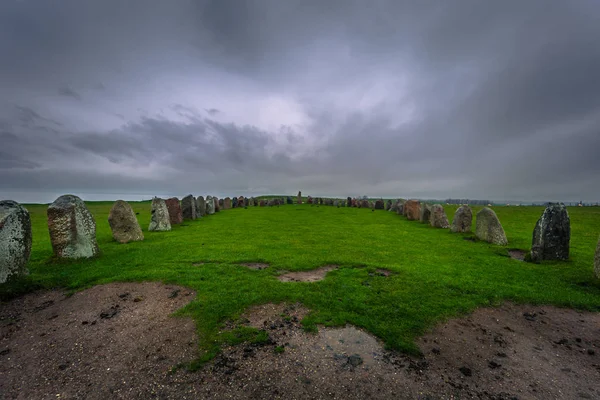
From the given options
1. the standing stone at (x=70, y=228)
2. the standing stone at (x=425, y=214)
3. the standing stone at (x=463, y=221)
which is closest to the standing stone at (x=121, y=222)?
the standing stone at (x=70, y=228)

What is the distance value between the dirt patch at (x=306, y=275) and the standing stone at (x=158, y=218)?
1227cm

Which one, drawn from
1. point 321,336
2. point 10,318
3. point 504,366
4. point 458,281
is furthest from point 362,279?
point 10,318

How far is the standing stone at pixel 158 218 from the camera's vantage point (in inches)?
693

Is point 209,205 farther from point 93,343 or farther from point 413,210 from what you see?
point 93,343

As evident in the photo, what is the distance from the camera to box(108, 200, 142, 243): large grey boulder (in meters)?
13.6

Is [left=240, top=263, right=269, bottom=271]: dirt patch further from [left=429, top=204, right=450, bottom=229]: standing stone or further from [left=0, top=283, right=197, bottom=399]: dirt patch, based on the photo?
[left=429, top=204, right=450, bottom=229]: standing stone

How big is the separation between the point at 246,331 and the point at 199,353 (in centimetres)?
94

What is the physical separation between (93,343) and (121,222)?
1030 cm

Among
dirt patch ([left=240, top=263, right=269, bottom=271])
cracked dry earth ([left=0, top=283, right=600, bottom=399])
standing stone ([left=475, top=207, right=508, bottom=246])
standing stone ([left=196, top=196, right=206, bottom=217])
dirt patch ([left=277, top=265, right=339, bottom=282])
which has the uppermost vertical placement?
standing stone ([left=196, top=196, right=206, bottom=217])

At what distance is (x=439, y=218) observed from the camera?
782 inches

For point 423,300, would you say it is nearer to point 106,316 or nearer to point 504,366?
point 504,366

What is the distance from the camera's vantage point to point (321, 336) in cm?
522

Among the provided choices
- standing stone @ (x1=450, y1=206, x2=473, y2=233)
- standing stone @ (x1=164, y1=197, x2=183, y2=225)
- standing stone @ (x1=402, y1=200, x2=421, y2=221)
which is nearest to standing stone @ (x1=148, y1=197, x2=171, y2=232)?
standing stone @ (x1=164, y1=197, x2=183, y2=225)

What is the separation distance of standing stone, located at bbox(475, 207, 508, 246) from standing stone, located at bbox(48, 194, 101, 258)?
18.2m
